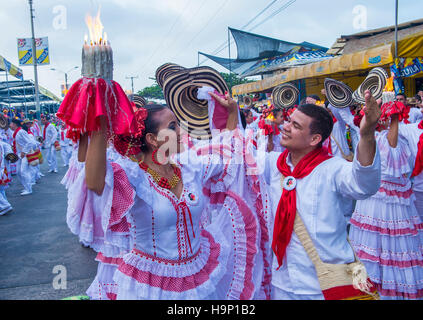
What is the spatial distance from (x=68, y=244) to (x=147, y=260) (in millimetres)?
4342

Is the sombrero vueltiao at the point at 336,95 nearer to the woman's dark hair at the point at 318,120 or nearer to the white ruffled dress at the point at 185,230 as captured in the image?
the woman's dark hair at the point at 318,120

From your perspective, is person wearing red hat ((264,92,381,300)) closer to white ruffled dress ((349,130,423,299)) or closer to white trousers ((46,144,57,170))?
white ruffled dress ((349,130,423,299))

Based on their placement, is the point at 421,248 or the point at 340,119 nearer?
the point at 421,248

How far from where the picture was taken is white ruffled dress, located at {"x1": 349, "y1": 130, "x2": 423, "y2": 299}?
393cm

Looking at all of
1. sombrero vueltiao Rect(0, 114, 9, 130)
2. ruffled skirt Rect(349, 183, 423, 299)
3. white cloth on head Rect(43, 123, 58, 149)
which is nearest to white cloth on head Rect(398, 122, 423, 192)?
ruffled skirt Rect(349, 183, 423, 299)

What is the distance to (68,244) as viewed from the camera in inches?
236

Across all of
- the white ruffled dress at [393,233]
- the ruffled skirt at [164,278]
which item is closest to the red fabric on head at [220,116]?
the ruffled skirt at [164,278]

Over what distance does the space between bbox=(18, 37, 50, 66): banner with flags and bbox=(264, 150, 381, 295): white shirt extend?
23.7 meters

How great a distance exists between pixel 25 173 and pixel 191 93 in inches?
363

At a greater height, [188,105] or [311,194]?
[188,105]

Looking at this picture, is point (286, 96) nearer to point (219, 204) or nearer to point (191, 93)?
point (191, 93)

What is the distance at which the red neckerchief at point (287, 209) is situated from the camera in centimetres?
235
